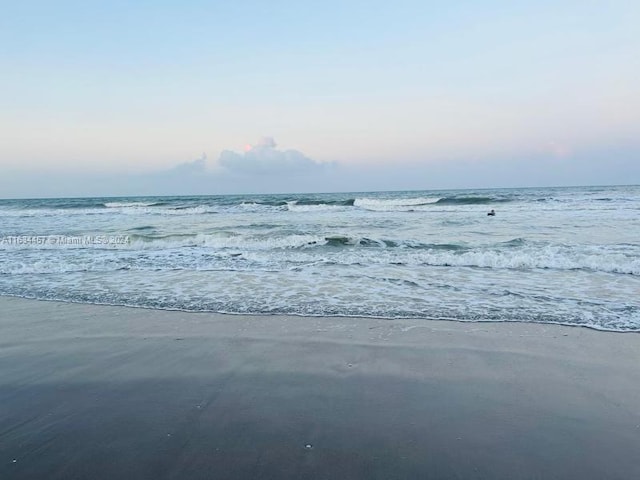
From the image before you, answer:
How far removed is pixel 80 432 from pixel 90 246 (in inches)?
514

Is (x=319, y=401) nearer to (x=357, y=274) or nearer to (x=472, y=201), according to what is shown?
(x=357, y=274)

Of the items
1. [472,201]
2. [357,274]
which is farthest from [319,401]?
[472,201]

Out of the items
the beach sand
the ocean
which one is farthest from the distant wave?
the beach sand

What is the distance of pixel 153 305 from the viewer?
686cm

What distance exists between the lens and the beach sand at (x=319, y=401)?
2.67m

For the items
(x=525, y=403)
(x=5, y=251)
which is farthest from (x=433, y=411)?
(x=5, y=251)

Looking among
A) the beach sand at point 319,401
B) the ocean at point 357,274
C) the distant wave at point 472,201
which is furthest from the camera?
the distant wave at point 472,201

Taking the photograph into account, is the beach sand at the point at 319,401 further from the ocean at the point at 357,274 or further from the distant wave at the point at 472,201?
the distant wave at the point at 472,201

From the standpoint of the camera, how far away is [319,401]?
139 inches

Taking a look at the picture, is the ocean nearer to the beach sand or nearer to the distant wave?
the beach sand

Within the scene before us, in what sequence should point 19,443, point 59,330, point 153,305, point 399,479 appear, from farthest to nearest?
point 153,305
point 59,330
point 19,443
point 399,479

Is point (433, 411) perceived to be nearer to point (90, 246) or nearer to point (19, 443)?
point (19, 443)

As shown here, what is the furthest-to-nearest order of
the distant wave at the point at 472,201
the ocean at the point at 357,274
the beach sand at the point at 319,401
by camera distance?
the distant wave at the point at 472,201 < the ocean at the point at 357,274 < the beach sand at the point at 319,401

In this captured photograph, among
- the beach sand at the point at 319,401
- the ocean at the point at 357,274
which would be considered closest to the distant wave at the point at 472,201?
the ocean at the point at 357,274
